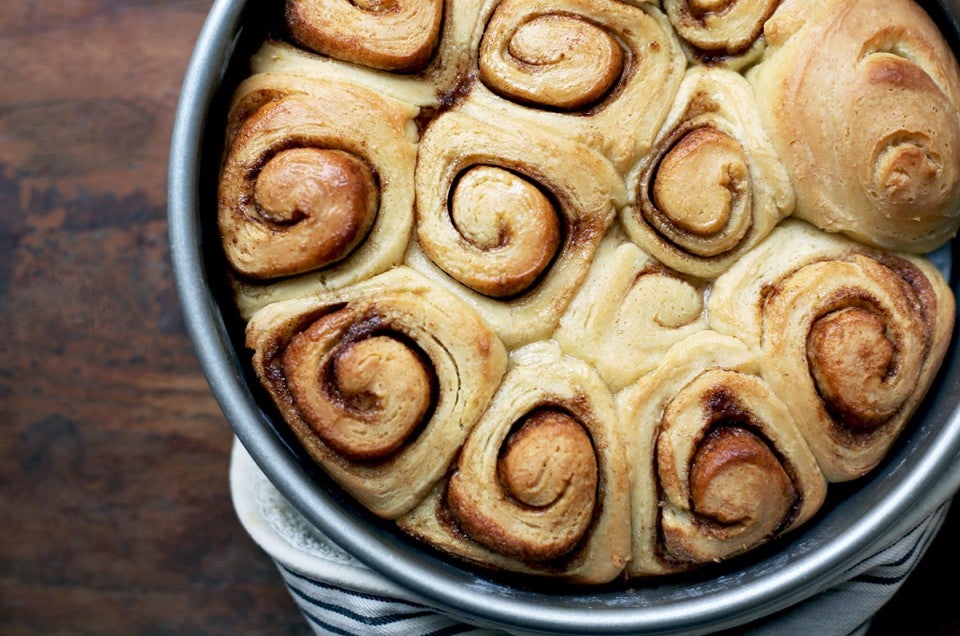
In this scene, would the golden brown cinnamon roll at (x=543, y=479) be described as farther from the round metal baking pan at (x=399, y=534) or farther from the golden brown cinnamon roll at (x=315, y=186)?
the golden brown cinnamon roll at (x=315, y=186)

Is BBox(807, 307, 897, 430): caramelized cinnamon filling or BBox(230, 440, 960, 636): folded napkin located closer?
BBox(807, 307, 897, 430): caramelized cinnamon filling

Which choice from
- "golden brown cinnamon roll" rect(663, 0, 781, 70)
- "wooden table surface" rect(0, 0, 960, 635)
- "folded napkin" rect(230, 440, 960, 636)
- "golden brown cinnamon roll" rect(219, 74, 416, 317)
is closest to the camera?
"golden brown cinnamon roll" rect(219, 74, 416, 317)

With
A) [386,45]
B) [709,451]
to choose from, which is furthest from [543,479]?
[386,45]

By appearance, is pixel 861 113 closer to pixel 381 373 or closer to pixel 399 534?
pixel 381 373

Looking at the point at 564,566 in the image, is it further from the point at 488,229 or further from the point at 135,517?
the point at 135,517

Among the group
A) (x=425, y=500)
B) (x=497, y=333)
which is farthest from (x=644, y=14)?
(x=425, y=500)

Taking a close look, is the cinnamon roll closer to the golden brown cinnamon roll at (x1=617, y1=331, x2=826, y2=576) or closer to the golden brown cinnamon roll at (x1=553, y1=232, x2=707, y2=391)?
the golden brown cinnamon roll at (x1=553, y1=232, x2=707, y2=391)

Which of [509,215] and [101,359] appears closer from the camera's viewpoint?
[509,215]

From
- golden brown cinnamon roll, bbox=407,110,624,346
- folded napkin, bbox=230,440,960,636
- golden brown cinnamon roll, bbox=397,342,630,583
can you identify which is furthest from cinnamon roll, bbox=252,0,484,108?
folded napkin, bbox=230,440,960,636
